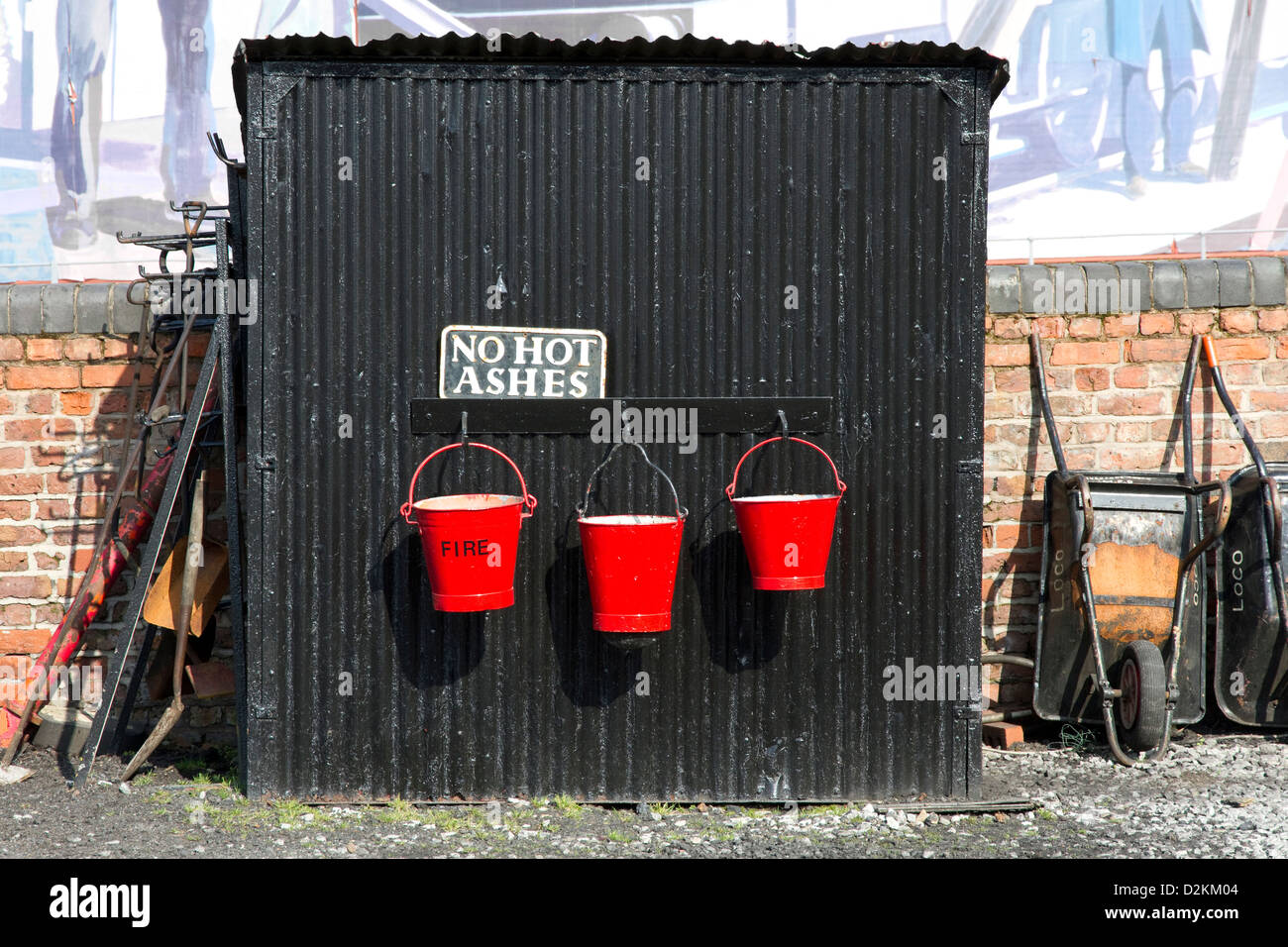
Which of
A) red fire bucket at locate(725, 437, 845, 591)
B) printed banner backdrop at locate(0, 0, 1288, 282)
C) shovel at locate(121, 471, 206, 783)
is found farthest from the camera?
printed banner backdrop at locate(0, 0, 1288, 282)

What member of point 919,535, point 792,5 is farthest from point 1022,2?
point 919,535

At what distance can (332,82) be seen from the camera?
4367 millimetres

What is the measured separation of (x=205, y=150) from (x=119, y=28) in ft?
3.89

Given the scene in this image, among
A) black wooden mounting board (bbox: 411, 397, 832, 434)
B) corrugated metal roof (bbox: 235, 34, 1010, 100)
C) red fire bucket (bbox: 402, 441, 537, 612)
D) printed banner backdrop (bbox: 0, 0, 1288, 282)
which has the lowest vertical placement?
red fire bucket (bbox: 402, 441, 537, 612)

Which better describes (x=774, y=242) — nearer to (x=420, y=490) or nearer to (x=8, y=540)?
(x=420, y=490)

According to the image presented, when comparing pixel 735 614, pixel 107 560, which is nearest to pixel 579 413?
pixel 735 614

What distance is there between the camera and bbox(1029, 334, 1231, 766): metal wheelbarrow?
5.32 meters

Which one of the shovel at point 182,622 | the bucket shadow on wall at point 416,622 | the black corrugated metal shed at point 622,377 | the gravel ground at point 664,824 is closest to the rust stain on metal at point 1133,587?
the gravel ground at point 664,824

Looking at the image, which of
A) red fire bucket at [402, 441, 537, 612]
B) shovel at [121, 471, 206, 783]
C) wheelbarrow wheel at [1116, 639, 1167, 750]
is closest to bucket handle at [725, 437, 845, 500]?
red fire bucket at [402, 441, 537, 612]

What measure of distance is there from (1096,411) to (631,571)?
10.0ft

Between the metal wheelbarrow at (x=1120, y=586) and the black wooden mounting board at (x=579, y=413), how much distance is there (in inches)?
68.0

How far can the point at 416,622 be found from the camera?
14.7 ft

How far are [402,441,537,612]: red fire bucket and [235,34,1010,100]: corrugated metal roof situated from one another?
1925mm

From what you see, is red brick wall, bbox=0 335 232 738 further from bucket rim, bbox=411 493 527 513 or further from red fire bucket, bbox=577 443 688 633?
red fire bucket, bbox=577 443 688 633
